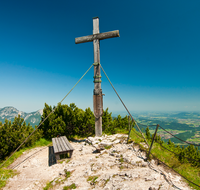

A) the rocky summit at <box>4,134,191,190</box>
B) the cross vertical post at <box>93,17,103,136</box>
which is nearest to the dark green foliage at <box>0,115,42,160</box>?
the rocky summit at <box>4,134,191,190</box>

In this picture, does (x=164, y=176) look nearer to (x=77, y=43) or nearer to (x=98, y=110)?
(x=98, y=110)

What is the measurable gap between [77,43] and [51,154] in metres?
6.51

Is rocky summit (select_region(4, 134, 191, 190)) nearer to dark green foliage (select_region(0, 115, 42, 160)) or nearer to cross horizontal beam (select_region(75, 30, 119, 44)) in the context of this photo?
dark green foliage (select_region(0, 115, 42, 160))

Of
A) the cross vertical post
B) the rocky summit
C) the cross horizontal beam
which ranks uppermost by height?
the cross horizontal beam

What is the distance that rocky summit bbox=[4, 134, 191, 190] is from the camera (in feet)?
10.0

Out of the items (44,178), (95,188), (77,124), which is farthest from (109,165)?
(77,124)

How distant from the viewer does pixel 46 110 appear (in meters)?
8.86

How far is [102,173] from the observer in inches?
148

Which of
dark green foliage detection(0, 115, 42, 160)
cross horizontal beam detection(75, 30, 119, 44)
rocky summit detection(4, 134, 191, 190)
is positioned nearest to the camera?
rocky summit detection(4, 134, 191, 190)

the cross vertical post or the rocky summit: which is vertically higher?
the cross vertical post

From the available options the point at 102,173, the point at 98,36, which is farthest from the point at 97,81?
the point at 102,173

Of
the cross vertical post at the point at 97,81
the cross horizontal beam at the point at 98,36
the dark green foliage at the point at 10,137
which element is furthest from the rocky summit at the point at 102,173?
the cross horizontal beam at the point at 98,36

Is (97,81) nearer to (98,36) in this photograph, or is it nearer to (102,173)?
(98,36)

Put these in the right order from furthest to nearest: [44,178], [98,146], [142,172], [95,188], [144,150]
Answer: [98,146]
[144,150]
[44,178]
[142,172]
[95,188]
